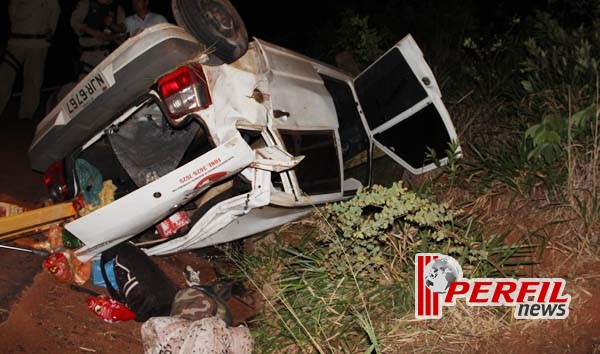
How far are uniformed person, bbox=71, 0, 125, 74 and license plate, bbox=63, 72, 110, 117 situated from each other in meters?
3.49

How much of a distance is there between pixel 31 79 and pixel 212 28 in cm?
453

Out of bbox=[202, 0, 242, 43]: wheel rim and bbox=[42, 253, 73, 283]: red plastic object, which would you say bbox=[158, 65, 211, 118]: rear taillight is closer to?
bbox=[202, 0, 242, 43]: wheel rim

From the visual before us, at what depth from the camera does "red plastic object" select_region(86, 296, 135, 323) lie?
423cm

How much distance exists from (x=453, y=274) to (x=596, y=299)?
3.53 ft

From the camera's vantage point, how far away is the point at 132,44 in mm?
4020

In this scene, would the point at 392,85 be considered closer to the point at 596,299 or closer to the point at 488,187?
the point at 488,187

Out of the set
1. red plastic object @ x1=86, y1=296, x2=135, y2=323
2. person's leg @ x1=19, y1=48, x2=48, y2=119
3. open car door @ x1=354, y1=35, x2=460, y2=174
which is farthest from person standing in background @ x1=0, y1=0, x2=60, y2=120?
open car door @ x1=354, y1=35, x2=460, y2=174

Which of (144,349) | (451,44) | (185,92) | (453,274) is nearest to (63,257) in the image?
(144,349)

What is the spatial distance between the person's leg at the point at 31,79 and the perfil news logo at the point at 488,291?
20.6 ft

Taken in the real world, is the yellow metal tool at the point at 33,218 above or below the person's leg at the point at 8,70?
below

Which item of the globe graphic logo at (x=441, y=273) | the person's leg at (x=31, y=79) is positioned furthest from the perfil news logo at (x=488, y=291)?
the person's leg at (x=31, y=79)

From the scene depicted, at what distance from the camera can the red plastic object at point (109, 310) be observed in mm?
4227

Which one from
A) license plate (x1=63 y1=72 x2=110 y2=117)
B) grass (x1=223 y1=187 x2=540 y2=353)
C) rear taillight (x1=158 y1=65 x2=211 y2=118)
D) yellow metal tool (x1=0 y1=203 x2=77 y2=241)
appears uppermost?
license plate (x1=63 y1=72 x2=110 y2=117)

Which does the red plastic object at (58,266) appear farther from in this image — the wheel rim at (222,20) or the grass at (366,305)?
the wheel rim at (222,20)
